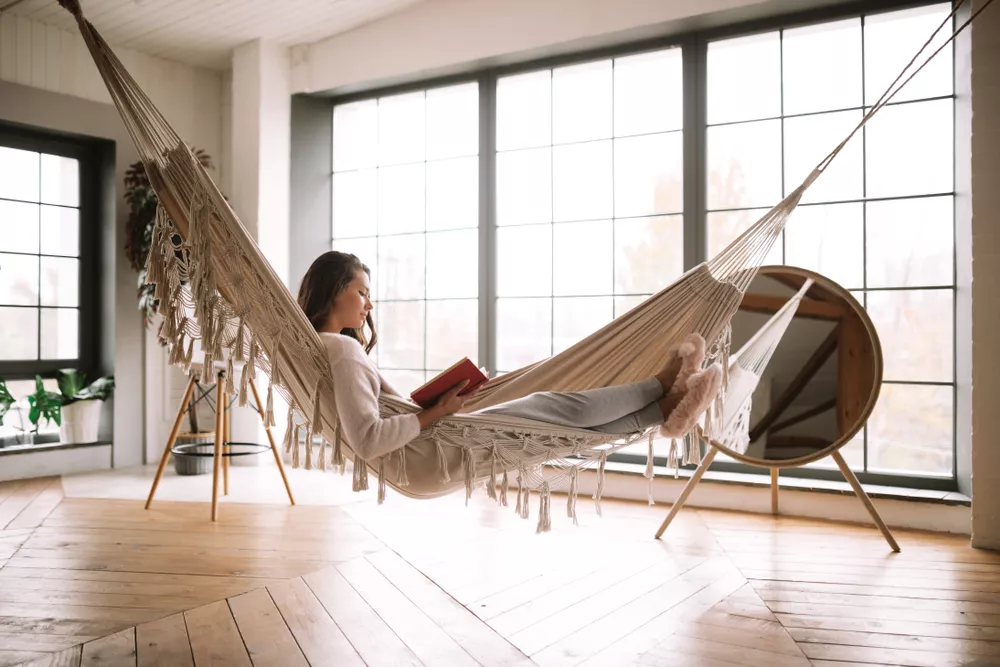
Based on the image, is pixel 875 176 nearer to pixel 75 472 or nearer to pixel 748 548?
pixel 748 548

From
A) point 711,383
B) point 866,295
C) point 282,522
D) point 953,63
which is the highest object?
point 953,63

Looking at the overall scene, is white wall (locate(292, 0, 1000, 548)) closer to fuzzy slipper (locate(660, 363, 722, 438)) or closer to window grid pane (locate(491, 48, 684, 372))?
window grid pane (locate(491, 48, 684, 372))

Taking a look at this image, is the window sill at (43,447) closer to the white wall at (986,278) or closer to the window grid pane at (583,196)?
the window grid pane at (583,196)

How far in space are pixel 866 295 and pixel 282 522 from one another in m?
2.47

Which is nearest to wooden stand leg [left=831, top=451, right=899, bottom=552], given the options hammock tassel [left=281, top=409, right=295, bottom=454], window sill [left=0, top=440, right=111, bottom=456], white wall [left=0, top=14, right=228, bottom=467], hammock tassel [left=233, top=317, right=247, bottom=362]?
hammock tassel [left=281, top=409, right=295, bottom=454]

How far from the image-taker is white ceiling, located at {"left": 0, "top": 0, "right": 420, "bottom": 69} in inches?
147

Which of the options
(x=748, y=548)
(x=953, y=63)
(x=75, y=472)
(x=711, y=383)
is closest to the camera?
(x=711, y=383)

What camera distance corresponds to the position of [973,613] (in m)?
2.03

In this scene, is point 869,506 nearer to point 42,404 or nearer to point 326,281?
point 326,281

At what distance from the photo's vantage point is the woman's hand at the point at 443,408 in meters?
1.78

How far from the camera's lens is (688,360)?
1991 millimetres

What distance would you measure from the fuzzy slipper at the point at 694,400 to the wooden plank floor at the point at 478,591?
49 centimetres

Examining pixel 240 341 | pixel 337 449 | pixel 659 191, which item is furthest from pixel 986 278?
pixel 240 341

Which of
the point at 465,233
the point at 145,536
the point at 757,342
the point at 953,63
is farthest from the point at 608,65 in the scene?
the point at 145,536
